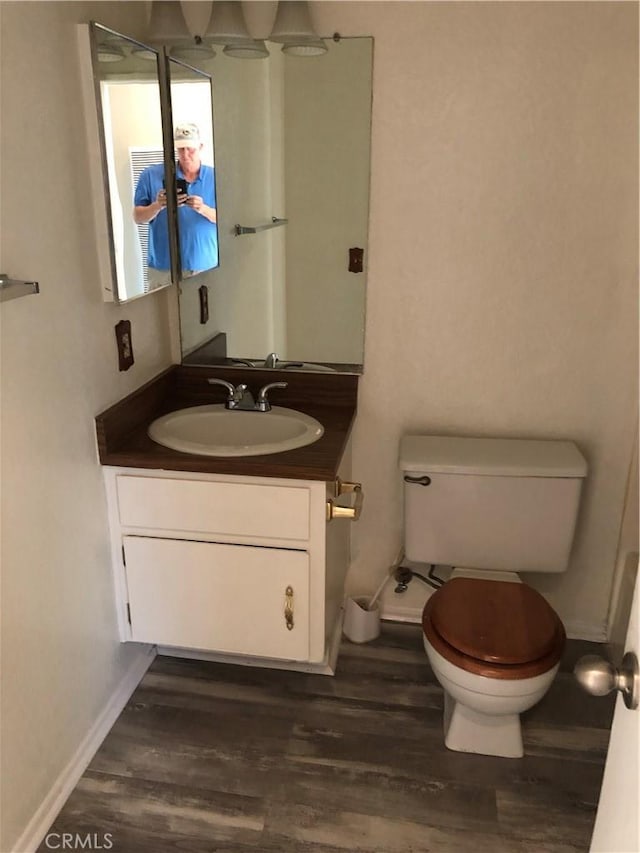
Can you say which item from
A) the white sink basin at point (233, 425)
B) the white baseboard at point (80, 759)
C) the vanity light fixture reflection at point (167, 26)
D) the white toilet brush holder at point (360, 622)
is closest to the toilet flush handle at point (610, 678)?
the white sink basin at point (233, 425)

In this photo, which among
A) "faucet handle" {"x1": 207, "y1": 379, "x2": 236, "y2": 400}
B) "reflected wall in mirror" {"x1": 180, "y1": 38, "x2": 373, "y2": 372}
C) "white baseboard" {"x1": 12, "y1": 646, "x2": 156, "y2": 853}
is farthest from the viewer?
"faucet handle" {"x1": 207, "y1": 379, "x2": 236, "y2": 400}

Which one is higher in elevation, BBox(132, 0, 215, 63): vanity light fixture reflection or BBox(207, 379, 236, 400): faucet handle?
BBox(132, 0, 215, 63): vanity light fixture reflection

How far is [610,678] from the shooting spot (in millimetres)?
866

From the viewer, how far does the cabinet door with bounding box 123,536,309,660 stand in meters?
1.89

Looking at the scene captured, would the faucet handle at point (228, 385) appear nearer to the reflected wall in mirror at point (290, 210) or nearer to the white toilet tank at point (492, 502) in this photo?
the reflected wall in mirror at point (290, 210)

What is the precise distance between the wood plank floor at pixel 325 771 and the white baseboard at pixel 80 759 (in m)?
0.03

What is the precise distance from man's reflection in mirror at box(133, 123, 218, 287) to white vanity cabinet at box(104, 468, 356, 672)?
24.3 inches

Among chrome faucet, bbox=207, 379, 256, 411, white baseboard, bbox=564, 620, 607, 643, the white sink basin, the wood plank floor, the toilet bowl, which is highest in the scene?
chrome faucet, bbox=207, 379, 256, 411

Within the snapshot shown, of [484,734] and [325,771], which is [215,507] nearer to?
[325,771]

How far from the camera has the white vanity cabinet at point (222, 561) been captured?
6.01 feet

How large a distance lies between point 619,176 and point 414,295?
2.09 ft

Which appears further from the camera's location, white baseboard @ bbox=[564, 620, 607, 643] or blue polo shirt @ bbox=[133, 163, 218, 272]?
white baseboard @ bbox=[564, 620, 607, 643]

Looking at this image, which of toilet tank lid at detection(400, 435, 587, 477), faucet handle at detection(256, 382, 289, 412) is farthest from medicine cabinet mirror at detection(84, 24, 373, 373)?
toilet tank lid at detection(400, 435, 587, 477)

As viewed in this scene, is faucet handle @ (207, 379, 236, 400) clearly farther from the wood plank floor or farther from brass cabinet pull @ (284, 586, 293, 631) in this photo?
the wood plank floor
